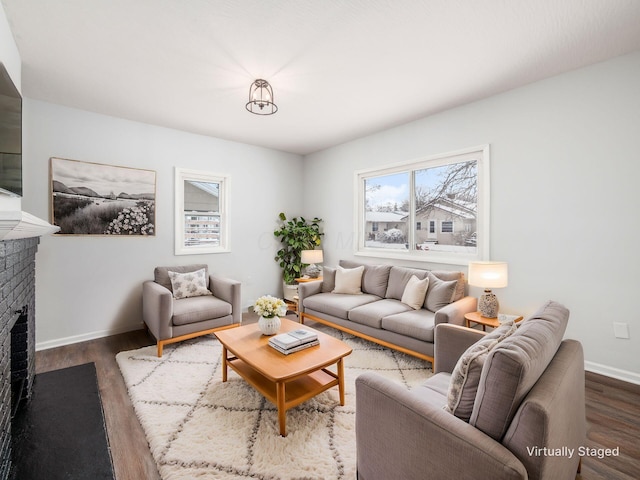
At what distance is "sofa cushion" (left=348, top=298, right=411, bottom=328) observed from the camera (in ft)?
10.3

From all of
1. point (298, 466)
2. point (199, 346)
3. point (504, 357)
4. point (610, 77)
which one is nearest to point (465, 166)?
point (610, 77)

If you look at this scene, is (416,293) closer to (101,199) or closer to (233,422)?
(233,422)

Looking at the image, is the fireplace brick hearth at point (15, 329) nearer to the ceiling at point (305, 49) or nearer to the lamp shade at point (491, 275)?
the ceiling at point (305, 49)

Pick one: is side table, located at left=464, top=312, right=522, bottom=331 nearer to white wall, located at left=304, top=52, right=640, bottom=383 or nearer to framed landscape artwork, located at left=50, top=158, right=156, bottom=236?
white wall, located at left=304, top=52, right=640, bottom=383

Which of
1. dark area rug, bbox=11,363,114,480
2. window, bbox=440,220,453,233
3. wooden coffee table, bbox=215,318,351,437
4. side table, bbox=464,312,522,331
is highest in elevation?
window, bbox=440,220,453,233

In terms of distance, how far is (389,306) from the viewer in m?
3.40

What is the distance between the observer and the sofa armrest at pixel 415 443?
100 centimetres

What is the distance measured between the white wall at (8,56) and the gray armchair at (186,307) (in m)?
1.44

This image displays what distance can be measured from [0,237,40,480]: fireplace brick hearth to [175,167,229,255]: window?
6.18 feet

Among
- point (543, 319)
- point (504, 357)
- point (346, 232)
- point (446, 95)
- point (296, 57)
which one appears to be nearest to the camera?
point (504, 357)

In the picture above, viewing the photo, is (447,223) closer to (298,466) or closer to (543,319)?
(543,319)

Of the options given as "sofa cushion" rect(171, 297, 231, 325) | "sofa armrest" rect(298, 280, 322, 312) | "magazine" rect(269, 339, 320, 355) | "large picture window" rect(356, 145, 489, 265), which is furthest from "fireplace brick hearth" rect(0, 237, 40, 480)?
"large picture window" rect(356, 145, 489, 265)

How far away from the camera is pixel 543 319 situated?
1448 millimetres

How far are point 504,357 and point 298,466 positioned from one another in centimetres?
130
